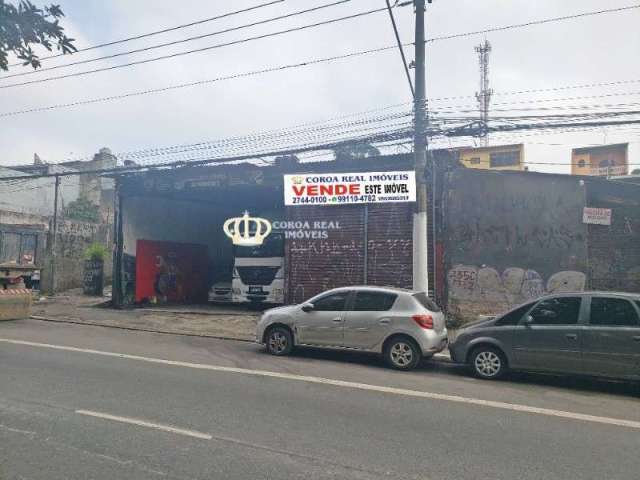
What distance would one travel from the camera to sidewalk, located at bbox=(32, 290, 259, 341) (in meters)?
13.5

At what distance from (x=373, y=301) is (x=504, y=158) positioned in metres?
36.9

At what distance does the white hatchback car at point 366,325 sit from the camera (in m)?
8.87

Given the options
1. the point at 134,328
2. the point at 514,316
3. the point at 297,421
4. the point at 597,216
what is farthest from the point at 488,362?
the point at 134,328

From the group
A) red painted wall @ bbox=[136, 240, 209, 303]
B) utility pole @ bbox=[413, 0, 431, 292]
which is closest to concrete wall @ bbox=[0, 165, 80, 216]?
red painted wall @ bbox=[136, 240, 209, 303]

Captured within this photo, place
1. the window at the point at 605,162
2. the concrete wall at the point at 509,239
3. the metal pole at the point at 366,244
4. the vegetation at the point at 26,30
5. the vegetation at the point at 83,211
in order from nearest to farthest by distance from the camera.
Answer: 1. the vegetation at the point at 26,30
2. the concrete wall at the point at 509,239
3. the metal pole at the point at 366,244
4. the vegetation at the point at 83,211
5. the window at the point at 605,162

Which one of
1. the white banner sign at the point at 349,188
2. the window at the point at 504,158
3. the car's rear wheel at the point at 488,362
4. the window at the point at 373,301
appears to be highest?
the window at the point at 504,158

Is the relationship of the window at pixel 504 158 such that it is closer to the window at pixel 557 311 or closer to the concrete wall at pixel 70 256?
the concrete wall at pixel 70 256

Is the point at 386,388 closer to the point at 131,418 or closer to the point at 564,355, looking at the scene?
the point at 564,355

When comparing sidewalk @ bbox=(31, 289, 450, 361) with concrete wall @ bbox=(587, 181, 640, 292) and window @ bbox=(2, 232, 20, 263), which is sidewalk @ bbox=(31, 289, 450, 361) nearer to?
window @ bbox=(2, 232, 20, 263)

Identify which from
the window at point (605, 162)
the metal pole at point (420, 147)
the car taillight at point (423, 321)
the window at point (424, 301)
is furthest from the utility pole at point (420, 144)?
the window at point (605, 162)

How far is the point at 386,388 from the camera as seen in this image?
739 centimetres

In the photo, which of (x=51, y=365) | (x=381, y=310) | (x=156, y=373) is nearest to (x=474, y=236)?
(x=381, y=310)

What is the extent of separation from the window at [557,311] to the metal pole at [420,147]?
11.0 feet

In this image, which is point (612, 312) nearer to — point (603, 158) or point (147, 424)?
point (147, 424)
